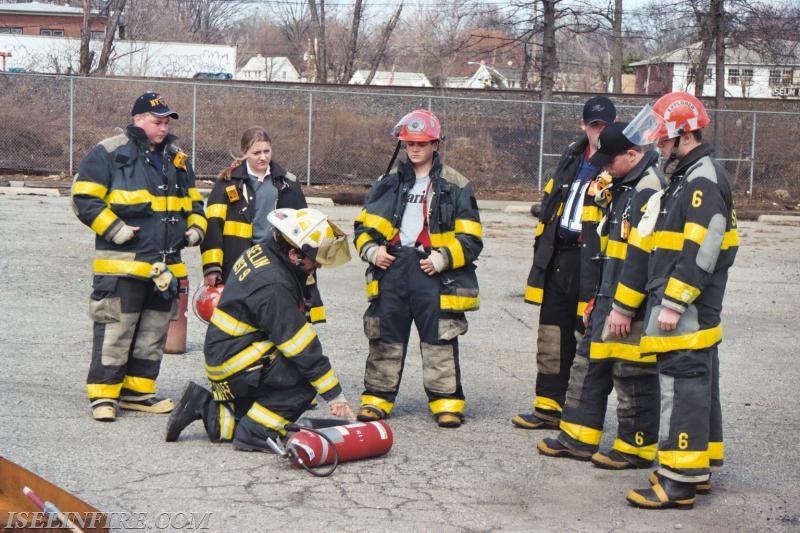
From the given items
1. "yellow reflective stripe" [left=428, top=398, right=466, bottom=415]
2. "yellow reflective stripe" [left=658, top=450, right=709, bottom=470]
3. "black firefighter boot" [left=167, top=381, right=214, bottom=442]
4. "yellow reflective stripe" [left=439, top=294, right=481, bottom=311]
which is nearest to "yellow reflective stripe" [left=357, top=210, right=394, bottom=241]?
"yellow reflective stripe" [left=439, top=294, right=481, bottom=311]

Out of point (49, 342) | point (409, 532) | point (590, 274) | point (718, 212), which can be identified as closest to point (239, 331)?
point (409, 532)

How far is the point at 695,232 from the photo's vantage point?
529 cm

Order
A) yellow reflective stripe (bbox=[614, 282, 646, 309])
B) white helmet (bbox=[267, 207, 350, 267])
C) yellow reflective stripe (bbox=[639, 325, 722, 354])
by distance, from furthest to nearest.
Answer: white helmet (bbox=[267, 207, 350, 267]) → yellow reflective stripe (bbox=[614, 282, 646, 309]) → yellow reflective stripe (bbox=[639, 325, 722, 354])

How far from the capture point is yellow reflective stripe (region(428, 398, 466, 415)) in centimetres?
698

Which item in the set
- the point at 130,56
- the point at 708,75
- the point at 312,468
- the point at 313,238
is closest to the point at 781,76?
the point at 708,75

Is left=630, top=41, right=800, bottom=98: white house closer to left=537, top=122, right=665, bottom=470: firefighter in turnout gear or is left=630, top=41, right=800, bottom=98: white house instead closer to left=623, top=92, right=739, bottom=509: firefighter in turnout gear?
left=537, top=122, right=665, bottom=470: firefighter in turnout gear

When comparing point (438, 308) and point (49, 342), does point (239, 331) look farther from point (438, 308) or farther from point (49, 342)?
point (49, 342)

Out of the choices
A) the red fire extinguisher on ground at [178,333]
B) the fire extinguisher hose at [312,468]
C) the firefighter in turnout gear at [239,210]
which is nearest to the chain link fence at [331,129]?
the red fire extinguisher on ground at [178,333]

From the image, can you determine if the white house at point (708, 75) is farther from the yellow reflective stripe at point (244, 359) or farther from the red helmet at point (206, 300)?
the yellow reflective stripe at point (244, 359)

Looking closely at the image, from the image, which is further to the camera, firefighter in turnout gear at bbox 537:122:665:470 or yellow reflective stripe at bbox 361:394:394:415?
yellow reflective stripe at bbox 361:394:394:415

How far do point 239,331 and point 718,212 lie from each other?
268 centimetres

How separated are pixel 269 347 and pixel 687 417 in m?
2.32

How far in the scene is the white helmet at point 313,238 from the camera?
19.4ft

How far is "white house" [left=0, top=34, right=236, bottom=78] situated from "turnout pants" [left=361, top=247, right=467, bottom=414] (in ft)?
101
